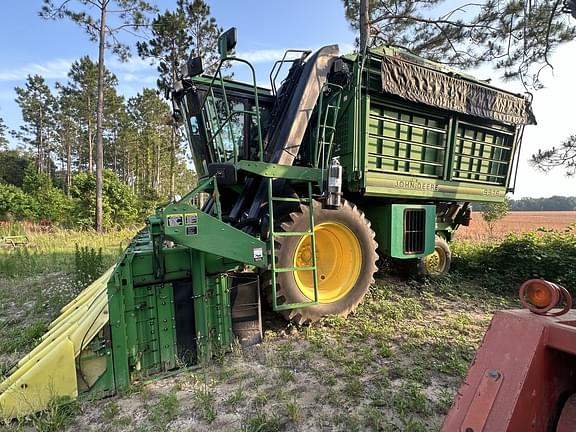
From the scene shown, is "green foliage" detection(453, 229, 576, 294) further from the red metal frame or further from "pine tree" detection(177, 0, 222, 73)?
"pine tree" detection(177, 0, 222, 73)

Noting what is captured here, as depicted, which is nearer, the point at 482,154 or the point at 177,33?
the point at 482,154

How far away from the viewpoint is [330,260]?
4164 mm

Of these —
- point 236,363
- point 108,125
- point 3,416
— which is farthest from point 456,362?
point 108,125

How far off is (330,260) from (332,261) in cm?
3

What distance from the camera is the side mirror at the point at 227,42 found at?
2.94m

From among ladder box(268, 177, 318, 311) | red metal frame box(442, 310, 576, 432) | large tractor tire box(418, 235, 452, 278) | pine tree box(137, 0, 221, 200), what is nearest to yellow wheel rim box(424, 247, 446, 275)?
large tractor tire box(418, 235, 452, 278)

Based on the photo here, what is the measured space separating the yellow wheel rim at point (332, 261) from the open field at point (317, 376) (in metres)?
0.39

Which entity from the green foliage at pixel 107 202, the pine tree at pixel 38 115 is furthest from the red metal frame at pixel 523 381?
the pine tree at pixel 38 115

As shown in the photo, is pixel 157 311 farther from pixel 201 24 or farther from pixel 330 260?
pixel 201 24

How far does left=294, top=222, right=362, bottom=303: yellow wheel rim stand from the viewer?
3877 mm

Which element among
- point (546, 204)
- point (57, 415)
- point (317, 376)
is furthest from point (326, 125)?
point (546, 204)

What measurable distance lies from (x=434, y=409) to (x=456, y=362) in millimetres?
758

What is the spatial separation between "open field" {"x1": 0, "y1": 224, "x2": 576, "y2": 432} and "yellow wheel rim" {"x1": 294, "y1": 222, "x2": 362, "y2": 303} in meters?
0.39

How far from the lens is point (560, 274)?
5.15 metres
